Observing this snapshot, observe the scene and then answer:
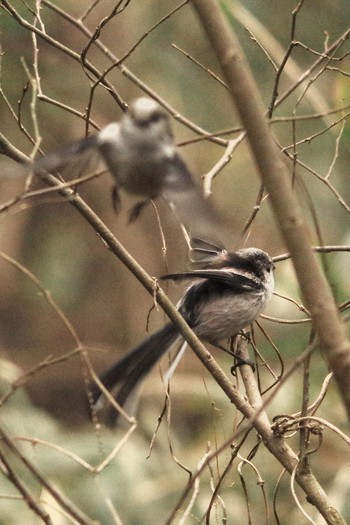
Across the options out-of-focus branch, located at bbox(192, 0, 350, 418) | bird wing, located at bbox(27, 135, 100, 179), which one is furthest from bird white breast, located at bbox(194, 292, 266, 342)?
out-of-focus branch, located at bbox(192, 0, 350, 418)

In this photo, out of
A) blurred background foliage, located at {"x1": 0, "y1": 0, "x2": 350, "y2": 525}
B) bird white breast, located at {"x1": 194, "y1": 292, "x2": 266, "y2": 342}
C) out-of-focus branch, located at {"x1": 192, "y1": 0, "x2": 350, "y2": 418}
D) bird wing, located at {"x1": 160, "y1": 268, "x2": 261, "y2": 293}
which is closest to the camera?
out-of-focus branch, located at {"x1": 192, "y1": 0, "x2": 350, "y2": 418}

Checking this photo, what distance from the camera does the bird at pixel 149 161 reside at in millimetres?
1776

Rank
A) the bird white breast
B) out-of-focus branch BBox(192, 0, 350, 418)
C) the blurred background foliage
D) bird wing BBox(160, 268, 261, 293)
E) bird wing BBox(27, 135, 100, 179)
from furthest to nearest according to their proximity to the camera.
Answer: the blurred background foliage → the bird white breast → bird wing BBox(160, 268, 261, 293) → bird wing BBox(27, 135, 100, 179) → out-of-focus branch BBox(192, 0, 350, 418)

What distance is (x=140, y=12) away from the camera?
20.3 feet

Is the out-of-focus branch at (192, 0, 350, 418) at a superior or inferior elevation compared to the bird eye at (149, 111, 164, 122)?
inferior

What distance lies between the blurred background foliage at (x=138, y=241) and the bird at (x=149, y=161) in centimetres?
232

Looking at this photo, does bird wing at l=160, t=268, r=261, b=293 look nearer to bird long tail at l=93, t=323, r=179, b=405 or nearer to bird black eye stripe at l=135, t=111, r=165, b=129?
bird long tail at l=93, t=323, r=179, b=405

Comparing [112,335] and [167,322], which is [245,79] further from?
[112,335]

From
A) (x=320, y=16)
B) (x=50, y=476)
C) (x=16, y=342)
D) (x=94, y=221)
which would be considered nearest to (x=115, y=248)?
(x=94, y=221)

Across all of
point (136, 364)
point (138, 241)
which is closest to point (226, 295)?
point (136, 364)

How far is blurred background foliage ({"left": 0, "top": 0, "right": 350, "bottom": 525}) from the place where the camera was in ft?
14.5

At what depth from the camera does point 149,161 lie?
1812 millimetres

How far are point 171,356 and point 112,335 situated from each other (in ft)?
12.8

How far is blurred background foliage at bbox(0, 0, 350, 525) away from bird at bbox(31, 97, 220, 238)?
91.3 inches
